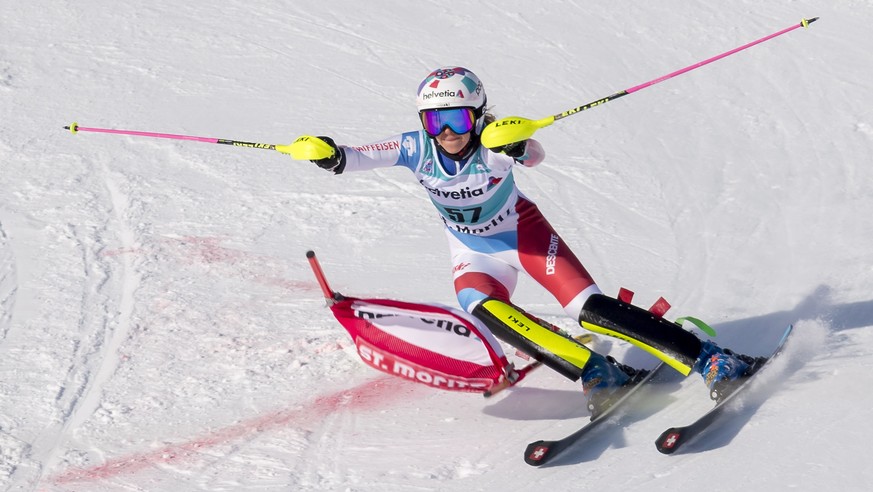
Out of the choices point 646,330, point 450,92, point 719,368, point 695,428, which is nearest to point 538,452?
point 695,428

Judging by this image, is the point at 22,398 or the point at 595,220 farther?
the point at 595,220

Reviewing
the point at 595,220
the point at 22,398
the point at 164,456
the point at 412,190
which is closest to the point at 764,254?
the point at 595,220

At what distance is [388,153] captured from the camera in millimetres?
6320

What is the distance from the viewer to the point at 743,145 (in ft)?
32.4

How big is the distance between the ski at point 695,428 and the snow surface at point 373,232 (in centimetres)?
7

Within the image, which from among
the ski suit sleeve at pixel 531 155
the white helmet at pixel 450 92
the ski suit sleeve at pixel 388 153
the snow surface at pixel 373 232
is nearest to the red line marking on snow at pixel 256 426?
the snow surface at pixel 373 232

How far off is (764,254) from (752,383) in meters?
2.47

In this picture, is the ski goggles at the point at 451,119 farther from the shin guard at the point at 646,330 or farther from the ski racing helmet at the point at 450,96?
the shin guard at the point at 646,330

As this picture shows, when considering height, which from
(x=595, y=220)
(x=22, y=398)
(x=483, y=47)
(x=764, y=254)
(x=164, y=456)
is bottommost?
(x=164, y=456)

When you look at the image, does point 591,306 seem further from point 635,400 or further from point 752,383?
point 752,383

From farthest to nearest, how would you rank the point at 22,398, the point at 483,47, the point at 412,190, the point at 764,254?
the point at 483,47 → the point at 412,190 → the point at 764,254 → the point at 22,398

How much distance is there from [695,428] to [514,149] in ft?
5.72

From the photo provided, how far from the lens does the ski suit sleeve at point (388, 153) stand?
6.30m

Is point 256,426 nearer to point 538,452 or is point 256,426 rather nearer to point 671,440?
point 538,452
